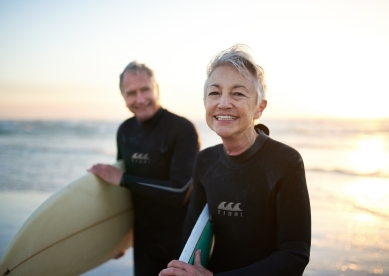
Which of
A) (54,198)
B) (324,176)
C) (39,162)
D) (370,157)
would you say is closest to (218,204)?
(54,198)

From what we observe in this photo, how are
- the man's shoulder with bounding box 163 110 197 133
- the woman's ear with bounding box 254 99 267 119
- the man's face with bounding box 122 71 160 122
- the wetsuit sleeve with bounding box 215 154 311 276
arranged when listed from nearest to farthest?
1. the wetsuit sleeve with bounding box 215 154 311 276
2. the woman's ear with bounding box 254 99 267 119
3. the man's shoulder with bounding box 163 110 197 133
4. the man's face with bounding box 122 71 160 122

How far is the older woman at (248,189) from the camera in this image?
1.70m

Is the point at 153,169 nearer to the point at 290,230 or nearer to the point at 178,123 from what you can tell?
the point at 178,123

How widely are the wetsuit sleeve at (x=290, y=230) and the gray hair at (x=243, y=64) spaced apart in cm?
41

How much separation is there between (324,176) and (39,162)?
6768mm

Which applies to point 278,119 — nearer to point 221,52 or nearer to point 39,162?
point 39,162

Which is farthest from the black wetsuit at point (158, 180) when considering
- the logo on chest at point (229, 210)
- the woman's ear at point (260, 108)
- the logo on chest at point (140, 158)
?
the woman's ear at point (260, 108)

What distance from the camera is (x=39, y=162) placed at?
31.0 feet

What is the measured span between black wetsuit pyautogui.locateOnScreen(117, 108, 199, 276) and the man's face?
0.07 m

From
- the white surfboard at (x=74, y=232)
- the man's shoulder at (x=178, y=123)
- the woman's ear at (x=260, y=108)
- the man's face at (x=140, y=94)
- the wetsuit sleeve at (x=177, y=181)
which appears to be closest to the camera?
the woman's ear at (x=260, y=108)

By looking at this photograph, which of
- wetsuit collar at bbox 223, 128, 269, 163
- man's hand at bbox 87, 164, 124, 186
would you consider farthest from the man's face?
wetsuit collar at bbox 223, 128, 269, 163

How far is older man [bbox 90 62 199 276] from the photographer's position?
286cm

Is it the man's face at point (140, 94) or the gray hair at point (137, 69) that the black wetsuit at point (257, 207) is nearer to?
the man's face at point (140, 94)

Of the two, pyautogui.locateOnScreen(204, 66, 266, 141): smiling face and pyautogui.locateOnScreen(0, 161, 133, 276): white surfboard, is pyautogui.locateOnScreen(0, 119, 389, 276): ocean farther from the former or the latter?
pyautogui.locateOnScreen(204, 66, 266, 141): smiling face
